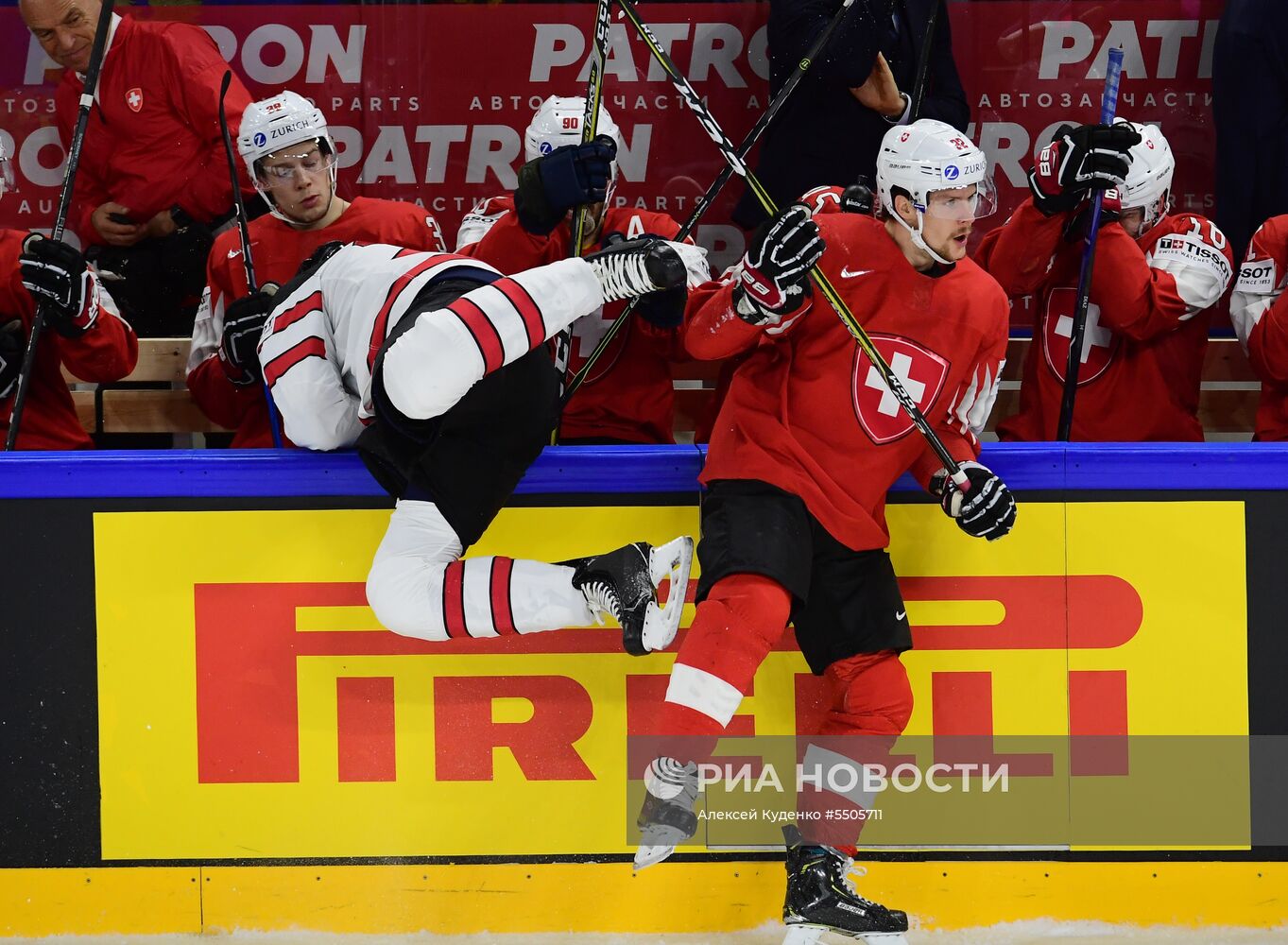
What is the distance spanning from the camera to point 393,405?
2.39 m

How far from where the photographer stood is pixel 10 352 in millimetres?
3123

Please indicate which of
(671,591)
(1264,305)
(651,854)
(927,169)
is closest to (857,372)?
(927,169)

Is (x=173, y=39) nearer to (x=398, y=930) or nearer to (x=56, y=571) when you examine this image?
(x=56, y=571)

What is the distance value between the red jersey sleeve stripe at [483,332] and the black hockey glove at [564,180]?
39 cm

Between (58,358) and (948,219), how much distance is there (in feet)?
6.38

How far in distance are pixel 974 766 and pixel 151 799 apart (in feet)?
4.85

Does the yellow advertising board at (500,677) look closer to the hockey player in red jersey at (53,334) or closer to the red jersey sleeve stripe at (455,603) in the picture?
the red jersey sleeve stripe at (455,603)

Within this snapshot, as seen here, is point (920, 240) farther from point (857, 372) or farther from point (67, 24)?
point (67, 24)

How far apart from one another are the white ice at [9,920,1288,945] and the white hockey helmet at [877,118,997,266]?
1.22 meters

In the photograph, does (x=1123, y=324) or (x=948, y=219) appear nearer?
(x=948, y=219)

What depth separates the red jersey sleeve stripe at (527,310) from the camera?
2.37 m

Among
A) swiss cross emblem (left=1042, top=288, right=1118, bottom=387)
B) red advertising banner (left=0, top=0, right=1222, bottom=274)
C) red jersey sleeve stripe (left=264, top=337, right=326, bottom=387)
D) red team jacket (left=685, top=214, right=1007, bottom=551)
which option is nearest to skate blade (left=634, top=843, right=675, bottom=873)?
red team jacket (left=685, top=214, right=1007, bottom=551)

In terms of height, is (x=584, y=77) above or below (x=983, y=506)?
above

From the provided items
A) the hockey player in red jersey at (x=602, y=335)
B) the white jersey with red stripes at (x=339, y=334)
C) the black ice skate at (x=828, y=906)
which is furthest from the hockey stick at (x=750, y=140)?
the black ice skate at (x=828, y=906)
